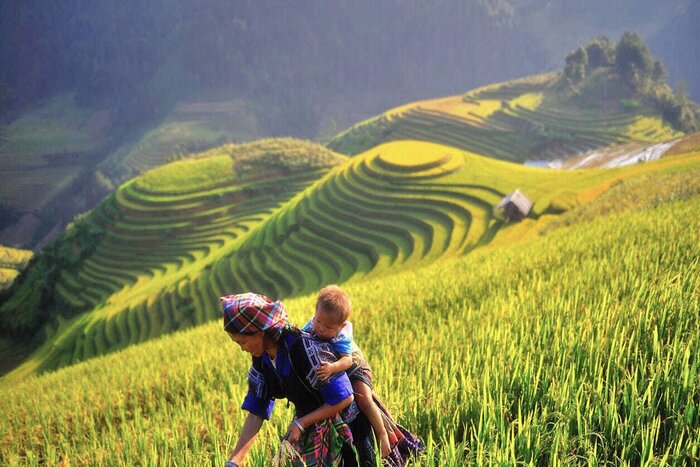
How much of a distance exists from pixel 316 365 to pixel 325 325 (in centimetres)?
17

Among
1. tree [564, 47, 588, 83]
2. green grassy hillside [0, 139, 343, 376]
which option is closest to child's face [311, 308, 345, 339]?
green grassy hillside [0, 139, 343, 376]

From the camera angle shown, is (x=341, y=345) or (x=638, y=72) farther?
(x=638, y=72)

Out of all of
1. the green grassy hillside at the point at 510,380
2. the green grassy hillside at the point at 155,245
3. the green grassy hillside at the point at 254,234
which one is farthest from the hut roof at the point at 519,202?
the green grassy hillside at the point at 155,245

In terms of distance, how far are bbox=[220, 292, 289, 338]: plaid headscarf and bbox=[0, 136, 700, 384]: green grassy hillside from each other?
66.3 feet

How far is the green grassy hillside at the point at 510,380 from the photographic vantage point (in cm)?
181

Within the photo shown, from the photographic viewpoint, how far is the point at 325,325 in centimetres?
169

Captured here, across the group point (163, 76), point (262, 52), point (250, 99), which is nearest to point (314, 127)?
point (250, 99)

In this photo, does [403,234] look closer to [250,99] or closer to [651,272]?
[651,272]

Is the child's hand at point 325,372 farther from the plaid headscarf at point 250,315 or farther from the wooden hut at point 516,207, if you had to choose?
the wooden hut at point 516,207

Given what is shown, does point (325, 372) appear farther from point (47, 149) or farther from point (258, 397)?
point (47, 149)

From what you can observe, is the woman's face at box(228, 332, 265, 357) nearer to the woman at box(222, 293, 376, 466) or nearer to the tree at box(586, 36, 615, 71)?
the woman at box(222, 293, 376, 466)

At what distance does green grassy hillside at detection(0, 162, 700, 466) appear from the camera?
5.93 ft

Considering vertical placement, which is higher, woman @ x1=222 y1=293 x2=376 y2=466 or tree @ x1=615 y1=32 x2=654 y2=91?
tree @ x1=615 y1=32 x2=654 y2=91

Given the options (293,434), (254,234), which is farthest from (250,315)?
(254,234)
